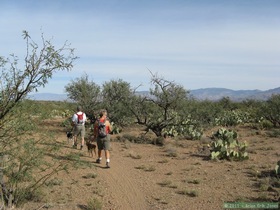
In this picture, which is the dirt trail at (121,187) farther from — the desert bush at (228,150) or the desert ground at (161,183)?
the desert bush at (228,150)

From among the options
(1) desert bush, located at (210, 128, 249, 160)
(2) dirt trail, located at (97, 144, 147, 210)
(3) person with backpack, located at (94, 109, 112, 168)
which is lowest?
(2) dirt trail, located at (97, 144, 147, 210)

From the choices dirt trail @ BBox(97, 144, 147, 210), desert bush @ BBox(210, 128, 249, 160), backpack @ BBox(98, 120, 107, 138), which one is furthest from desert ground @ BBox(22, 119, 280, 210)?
backpack @ BBox(98, 120, 107, 138)

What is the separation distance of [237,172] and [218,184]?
1724 mm

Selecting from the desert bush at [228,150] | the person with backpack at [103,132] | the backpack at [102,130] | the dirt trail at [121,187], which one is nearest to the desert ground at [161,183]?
the dirt trail at [121,187]

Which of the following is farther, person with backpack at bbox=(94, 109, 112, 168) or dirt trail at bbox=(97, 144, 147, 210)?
person with backpack at bbox=(94, 109, 112, 168)

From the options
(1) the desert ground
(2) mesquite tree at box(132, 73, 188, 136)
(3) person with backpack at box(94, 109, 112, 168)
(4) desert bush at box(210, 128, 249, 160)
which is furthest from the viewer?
(2) mesquite tree at box(132, 73, 188, 136)

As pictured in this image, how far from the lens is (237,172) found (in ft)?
38.5

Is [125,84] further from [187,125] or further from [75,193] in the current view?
[75,193]

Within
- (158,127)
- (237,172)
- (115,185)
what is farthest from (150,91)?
(115,185)

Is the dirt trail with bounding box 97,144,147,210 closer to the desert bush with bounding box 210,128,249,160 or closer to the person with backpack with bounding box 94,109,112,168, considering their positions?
the person with backpack with bounding box 94,109,112,168

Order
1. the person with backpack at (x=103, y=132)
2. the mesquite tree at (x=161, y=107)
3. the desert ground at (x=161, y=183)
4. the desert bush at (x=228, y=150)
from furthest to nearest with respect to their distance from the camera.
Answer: the mesquite tree at (x=161, y=107) → the desert bush at (x=228, y=150) → the person with backpack at (x=103, y=132) → the desert ground at (x=161, y=183)

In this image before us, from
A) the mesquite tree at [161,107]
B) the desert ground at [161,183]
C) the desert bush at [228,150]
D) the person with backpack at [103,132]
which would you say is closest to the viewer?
the desert ground at [161,183]

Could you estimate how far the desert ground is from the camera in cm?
863

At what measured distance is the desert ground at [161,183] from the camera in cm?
863
